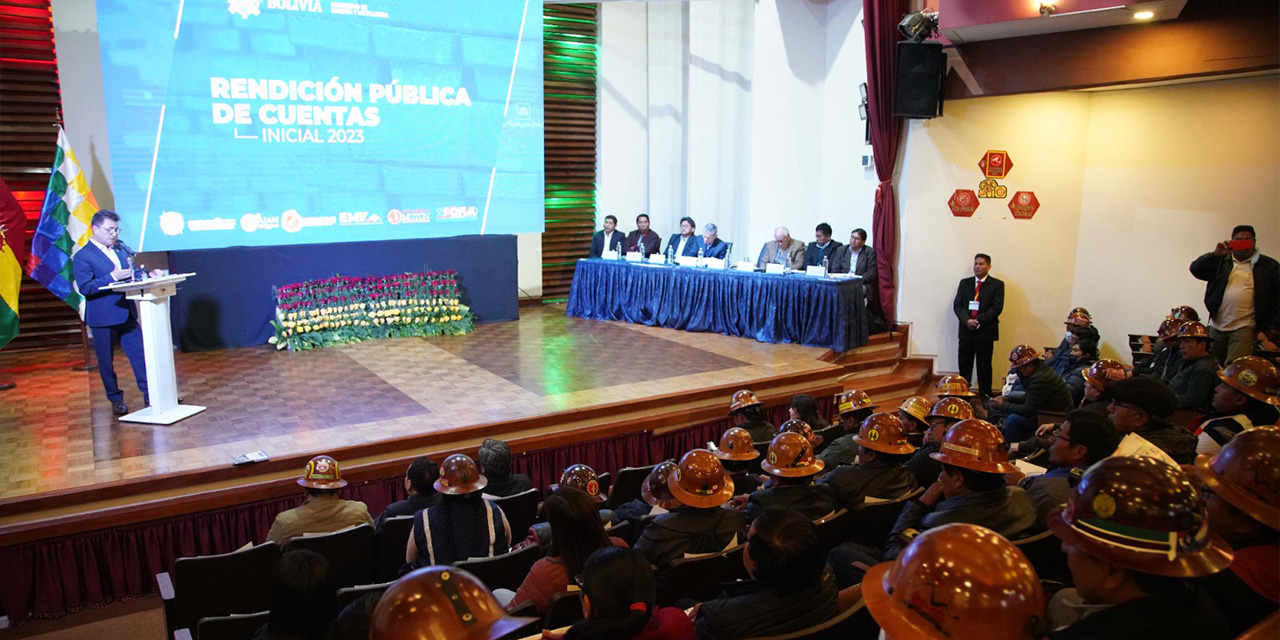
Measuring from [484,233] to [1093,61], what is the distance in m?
5.74

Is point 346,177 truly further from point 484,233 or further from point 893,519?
point 893,519

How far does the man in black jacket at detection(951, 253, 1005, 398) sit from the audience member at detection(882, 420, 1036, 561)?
4.95m

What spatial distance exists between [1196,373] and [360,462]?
15.5 ft

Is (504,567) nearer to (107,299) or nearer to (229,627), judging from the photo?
(229,627)

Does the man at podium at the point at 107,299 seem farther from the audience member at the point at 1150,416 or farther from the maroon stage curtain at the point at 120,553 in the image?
the audience member at the point at 1150,416

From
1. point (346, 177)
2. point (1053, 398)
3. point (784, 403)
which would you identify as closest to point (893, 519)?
point (1053, 398)

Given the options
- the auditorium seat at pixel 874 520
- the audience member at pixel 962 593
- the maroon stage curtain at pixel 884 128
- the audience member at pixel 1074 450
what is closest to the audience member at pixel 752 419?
the auditorium seat at pixel 874 520

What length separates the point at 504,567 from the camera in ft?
9.18

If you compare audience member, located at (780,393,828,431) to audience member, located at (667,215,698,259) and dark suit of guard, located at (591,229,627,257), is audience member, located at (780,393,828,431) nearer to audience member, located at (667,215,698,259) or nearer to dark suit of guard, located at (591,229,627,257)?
audience member, located at (667,215,698,259)

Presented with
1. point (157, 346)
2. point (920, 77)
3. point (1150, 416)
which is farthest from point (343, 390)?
point (920, 77)

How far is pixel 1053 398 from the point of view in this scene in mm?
4621

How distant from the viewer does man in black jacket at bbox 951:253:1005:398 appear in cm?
722

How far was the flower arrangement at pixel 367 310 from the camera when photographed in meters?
7.22

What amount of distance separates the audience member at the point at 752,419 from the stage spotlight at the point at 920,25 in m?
4.50
